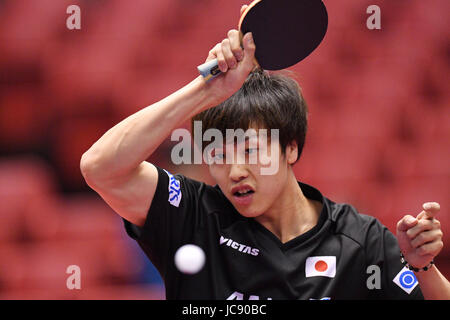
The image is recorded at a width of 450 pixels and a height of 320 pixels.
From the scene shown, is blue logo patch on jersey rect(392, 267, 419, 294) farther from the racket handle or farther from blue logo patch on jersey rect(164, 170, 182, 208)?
the racket handle

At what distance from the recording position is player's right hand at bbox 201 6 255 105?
1269 mm

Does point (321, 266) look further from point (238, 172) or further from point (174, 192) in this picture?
point (174, 192)

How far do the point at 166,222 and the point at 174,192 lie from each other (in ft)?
0.28

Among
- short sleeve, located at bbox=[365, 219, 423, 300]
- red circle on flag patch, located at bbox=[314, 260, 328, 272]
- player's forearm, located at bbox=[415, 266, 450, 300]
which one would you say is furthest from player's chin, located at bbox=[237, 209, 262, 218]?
player's forearm, located at bbox=[415, 266, 450, 300]

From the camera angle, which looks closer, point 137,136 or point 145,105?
point 137,136

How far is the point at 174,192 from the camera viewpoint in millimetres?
1396

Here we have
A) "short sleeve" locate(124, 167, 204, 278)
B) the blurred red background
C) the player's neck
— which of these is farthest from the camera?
A: the blurred red background

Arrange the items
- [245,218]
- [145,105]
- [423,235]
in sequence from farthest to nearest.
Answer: [145,105]
[245,218]
[423,235]

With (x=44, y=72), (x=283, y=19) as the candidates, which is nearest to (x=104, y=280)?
(x=44, y=72)

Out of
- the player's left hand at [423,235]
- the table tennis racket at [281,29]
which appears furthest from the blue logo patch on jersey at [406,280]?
the table tennis racket at [281,29]

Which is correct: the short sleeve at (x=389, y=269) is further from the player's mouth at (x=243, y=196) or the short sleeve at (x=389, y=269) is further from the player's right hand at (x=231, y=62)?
the player's right hand at (x=231, y=62)

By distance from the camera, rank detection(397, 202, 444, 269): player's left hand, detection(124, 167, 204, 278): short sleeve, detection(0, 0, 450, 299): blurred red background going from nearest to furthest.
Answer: detection(397, 202, 444, 269): player's left hand
detection(124, 167, 204, 278): short sleeve
detection(0, 0, 450, 299): blurred red background

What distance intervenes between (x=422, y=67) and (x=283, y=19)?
212 cm

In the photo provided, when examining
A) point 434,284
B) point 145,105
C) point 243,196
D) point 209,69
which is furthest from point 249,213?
point 145,105
